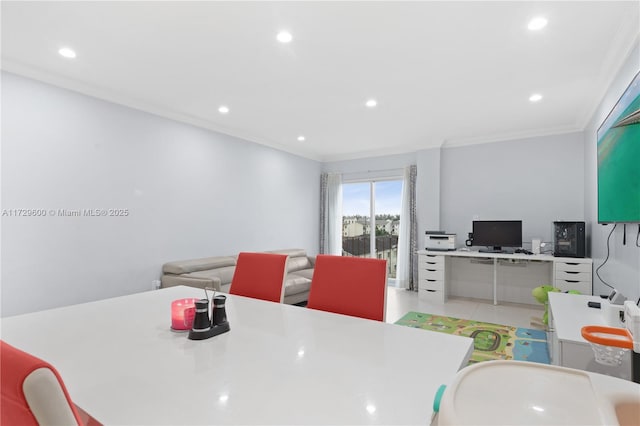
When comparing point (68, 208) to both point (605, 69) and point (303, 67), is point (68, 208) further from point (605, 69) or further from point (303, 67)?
point (605, 69)

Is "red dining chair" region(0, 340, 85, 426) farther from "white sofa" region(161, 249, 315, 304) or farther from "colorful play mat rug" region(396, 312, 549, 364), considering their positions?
"white sofa" region(161, 249, 315, 304)

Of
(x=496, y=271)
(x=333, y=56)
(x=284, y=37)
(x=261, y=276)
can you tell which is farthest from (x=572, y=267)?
(x=284, y=37)

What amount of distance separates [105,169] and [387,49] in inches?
123

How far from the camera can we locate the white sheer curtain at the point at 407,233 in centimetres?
569

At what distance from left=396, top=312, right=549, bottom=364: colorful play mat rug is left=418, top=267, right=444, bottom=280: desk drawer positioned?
88 cm

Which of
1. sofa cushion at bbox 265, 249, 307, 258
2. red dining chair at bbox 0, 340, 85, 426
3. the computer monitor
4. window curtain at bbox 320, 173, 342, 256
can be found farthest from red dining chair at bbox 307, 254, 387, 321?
window curtain at bbox 320, 173, 342, 256

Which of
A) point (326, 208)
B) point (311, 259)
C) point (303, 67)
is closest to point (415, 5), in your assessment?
point (303, 67)

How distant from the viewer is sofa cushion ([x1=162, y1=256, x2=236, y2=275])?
3770 millimetres

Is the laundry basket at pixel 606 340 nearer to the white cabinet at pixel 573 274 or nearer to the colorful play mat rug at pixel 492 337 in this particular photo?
the colorful play mat rug at pixel 492 337

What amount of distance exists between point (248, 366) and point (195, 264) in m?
3.20

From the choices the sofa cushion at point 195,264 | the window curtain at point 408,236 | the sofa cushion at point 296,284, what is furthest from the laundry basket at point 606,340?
the window curtain at point 408,236

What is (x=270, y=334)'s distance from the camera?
4.26 feet

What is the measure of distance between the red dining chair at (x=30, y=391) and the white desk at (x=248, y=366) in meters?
0.31

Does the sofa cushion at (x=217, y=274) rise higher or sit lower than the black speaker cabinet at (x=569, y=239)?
lower
